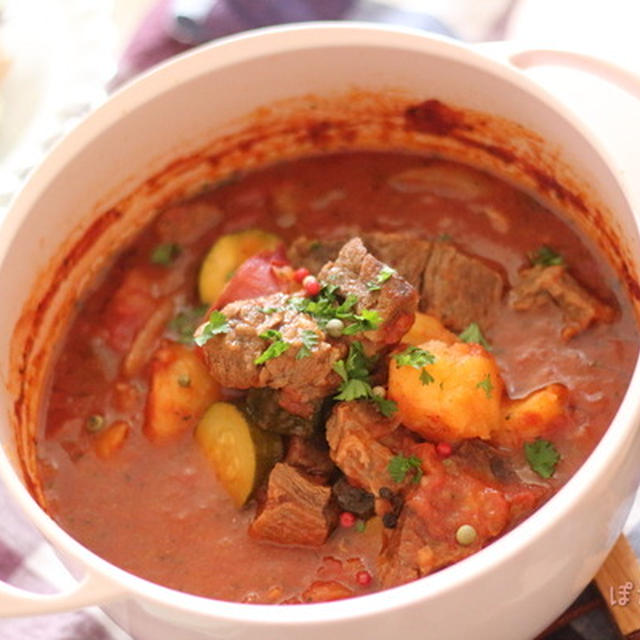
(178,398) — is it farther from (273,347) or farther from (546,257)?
(546,257)

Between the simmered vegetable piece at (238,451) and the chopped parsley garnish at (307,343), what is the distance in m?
0.23

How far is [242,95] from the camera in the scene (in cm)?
283

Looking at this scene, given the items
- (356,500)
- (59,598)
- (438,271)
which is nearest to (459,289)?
(438,271)

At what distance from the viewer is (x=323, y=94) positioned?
2.88m

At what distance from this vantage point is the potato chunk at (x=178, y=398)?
2.58 m

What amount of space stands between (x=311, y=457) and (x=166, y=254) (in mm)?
733

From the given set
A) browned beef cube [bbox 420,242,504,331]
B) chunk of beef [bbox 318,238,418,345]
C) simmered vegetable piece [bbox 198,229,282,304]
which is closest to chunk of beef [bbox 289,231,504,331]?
browned beef cube [bbox 420,242,504,331]

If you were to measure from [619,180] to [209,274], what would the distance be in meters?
1.00

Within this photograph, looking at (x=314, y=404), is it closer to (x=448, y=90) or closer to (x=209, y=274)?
(x=209, y=274)

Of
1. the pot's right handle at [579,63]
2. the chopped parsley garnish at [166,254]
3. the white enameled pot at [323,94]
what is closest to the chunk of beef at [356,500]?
the white enameled pot at [323,94]

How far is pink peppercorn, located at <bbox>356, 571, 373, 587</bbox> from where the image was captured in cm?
230

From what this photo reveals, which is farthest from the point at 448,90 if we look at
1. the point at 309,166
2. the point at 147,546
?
the point at 147,546

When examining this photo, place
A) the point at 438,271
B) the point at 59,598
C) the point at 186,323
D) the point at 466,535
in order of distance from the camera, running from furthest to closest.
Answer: the point at 186,323 < the point at 438,271 < the point at 466,535 < the point at 59,598

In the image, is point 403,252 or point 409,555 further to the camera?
point 403,252
